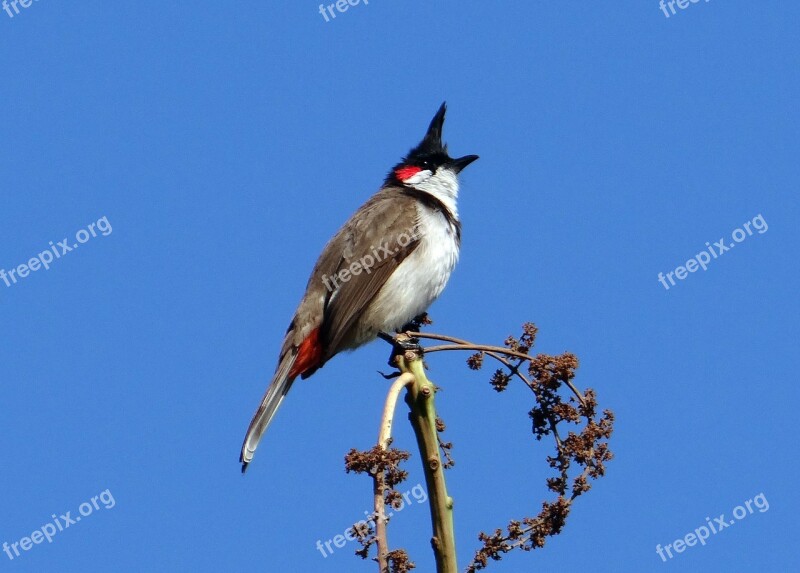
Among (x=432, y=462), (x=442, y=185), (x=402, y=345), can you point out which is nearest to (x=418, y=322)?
(x=402, y=345)

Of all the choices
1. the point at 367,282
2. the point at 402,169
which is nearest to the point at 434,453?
the point at 367,282

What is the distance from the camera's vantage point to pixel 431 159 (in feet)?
20.4

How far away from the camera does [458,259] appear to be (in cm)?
560

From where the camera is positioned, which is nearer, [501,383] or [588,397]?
[588,397]

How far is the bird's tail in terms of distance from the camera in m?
4.40

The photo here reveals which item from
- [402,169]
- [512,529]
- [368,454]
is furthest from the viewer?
[402,169]

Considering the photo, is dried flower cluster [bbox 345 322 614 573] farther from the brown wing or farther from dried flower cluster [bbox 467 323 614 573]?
the brown wing

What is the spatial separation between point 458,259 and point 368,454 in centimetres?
324

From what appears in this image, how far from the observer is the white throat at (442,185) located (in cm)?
602

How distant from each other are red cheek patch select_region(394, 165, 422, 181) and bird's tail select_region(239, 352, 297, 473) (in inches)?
65.6

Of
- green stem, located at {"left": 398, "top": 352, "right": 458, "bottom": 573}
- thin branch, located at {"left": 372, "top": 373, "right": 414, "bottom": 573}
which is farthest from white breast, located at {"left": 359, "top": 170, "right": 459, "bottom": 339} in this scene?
thin branch, located at {"left": 372, "top": 373, "right": 414, "bottom": 573}

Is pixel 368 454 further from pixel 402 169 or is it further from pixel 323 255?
pixel 402 169

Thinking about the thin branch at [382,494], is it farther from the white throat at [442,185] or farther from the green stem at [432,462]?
the white throat at [442,185]
